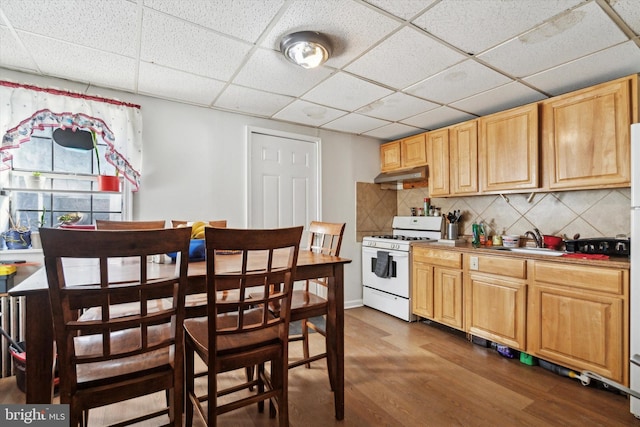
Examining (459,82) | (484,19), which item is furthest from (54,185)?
(459,82)

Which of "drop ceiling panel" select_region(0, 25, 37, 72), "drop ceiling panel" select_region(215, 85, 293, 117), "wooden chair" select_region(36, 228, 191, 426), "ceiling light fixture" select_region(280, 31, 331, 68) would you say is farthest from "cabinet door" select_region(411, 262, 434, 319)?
"drop ceiling panel" select_region(0, 25, 37, 72)

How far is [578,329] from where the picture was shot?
2.10m

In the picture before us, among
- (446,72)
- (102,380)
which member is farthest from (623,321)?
(102,380)

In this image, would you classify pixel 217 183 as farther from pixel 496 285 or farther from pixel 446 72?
pixel 496 285

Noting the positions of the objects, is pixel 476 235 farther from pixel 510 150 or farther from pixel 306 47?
pixel 306 47

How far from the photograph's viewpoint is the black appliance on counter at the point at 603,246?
2.14m

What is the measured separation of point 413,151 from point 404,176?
1.12 ft

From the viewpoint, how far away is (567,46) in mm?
1893

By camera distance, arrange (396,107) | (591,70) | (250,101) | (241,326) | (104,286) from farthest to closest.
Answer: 1. (396,107)
2. (250,101)
3. (591,70)
4. (241,326)
5. (104,286)

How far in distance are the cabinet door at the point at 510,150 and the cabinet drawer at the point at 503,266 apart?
0.69 meters

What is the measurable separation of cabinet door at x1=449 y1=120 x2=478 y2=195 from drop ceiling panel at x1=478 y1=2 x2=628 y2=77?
2.97 feet

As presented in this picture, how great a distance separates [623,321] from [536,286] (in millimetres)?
502

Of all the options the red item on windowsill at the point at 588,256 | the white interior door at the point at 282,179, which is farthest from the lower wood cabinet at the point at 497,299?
the white interior door at the point at 282,179

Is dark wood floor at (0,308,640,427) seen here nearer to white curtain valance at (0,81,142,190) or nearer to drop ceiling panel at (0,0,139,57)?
white curtain valance at (0,81,142,190)
